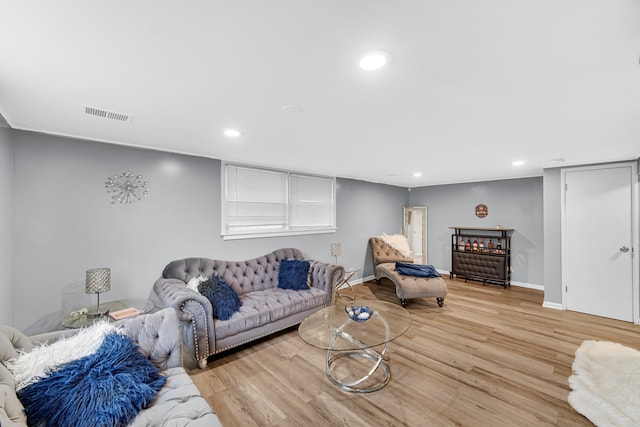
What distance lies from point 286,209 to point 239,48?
3418 millimetres

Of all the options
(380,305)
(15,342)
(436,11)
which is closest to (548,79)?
(436,11)

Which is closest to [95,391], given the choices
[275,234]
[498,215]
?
[275,234]

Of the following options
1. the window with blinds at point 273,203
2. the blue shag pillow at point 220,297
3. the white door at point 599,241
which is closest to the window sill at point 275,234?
the window with blinds at point 273,203

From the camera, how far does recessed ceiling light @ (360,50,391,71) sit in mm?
1280

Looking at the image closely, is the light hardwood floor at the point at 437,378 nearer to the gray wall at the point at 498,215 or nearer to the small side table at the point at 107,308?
the small side table at the point at 107,308

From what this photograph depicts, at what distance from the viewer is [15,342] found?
4.85ft

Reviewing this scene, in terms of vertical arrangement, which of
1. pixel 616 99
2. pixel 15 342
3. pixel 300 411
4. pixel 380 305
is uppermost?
pixel 616 99

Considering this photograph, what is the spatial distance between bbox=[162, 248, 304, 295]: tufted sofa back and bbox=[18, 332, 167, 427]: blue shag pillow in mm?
1694

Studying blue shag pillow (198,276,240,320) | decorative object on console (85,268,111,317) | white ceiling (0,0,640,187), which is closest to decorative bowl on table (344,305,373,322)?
blue shag pillow (198,276,240,320)

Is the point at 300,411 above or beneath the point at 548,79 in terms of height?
beneath

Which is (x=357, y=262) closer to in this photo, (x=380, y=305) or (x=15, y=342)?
(x=380, y=305)

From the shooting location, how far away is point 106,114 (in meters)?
2.08

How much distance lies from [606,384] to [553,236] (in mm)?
2599

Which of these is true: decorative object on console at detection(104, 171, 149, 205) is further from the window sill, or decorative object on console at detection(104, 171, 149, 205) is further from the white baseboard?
the white baseboard
